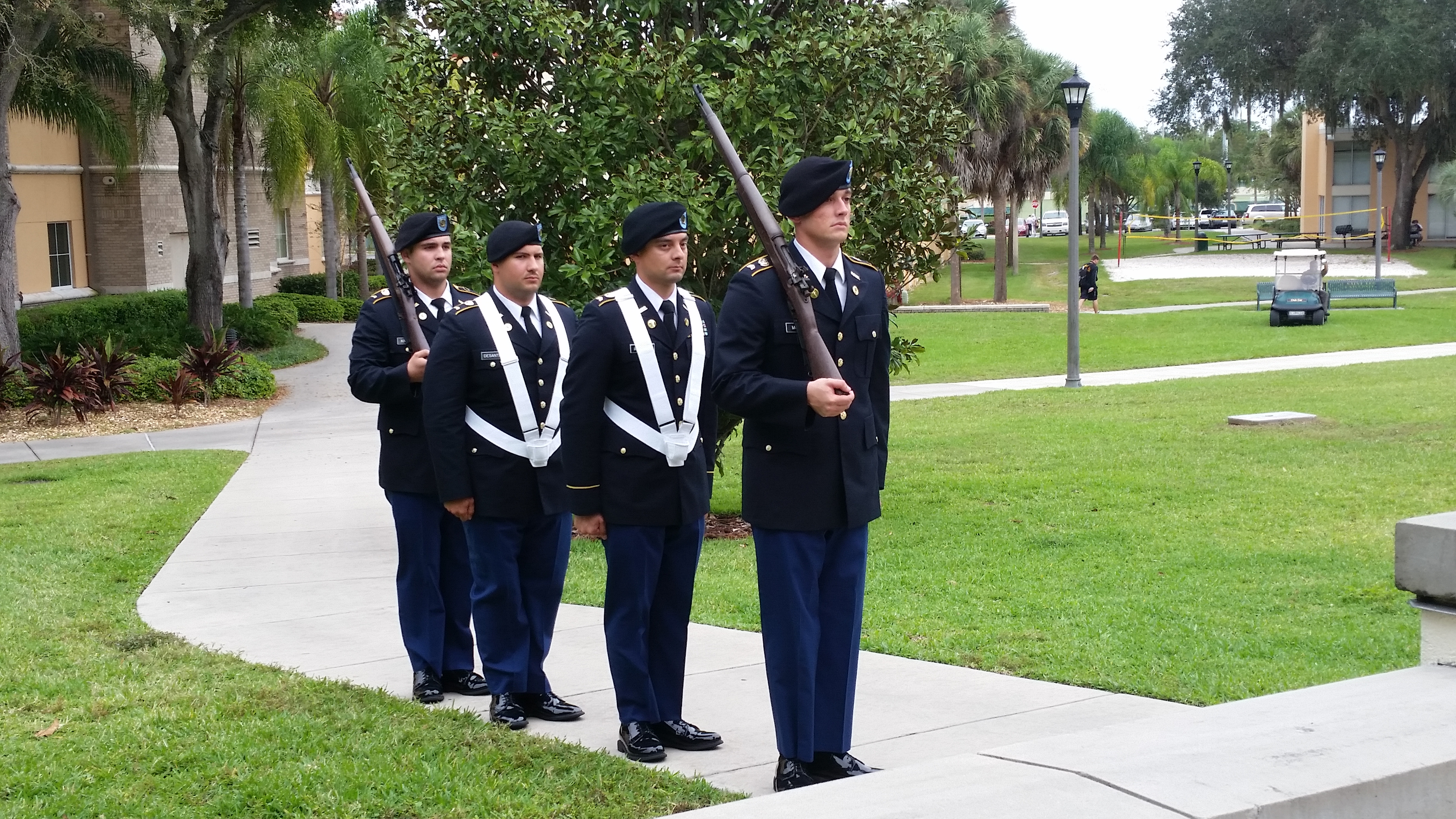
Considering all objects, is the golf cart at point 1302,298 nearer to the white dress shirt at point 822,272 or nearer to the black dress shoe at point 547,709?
the black dress shoe at point 547,709

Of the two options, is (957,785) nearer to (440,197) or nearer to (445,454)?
(445,454)

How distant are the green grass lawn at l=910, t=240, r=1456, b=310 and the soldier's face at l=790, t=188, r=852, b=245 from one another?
30.7 meters

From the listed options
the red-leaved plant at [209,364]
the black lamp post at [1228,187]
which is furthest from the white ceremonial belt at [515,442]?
the black lamp post at [1228,187]

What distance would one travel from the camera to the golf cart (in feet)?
98.6

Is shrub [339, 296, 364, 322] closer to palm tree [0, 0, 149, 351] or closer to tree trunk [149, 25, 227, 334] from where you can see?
palm tree [0, 0, 149, 351]

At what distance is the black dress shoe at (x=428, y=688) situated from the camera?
5.82 metres

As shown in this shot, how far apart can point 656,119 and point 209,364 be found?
12983 millimetres

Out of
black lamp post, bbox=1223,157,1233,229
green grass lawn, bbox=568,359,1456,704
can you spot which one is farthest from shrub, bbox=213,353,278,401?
black lamp post, bbox=1223,157,1233,229

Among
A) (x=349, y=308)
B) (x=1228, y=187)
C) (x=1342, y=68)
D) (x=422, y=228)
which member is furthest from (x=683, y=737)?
(x=1228, y=187)

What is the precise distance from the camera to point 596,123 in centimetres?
955

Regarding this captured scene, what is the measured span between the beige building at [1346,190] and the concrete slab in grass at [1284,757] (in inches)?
2640

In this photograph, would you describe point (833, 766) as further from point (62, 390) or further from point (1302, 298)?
point (1302, 298)

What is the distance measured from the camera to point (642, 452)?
504 centimetres

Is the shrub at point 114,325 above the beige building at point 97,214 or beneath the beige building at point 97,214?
beneath
